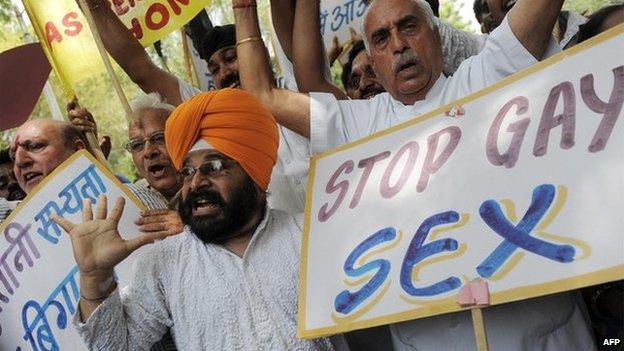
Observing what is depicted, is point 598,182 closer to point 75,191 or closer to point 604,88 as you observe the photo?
point 604,88

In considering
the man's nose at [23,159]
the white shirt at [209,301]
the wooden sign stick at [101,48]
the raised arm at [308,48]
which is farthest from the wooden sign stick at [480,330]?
the man's nose at [23,159]

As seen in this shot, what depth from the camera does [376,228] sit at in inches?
92.0

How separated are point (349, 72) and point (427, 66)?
1.73 m

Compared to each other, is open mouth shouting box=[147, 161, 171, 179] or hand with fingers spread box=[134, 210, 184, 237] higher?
open mouth shouting box=[147, 161, 171, 179]

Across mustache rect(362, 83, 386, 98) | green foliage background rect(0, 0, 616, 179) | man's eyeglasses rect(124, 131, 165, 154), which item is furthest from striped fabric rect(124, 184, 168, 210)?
green foliage background rect(0, 0, 616, 179)

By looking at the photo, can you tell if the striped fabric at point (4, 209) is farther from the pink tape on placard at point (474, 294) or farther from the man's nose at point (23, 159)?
the pink tape on placard at point (474, 294)

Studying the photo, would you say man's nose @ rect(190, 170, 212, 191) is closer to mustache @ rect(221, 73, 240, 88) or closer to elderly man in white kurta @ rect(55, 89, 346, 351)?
elderly man in white kurta @ rect(55, 89, 346, 351)

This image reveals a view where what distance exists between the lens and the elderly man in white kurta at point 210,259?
7.70 ft

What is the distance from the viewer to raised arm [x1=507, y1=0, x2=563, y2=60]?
237cm

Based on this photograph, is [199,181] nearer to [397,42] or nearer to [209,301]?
[209,301]

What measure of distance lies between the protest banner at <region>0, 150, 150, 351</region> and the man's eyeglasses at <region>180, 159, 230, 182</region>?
0.64 m

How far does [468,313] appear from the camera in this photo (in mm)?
2260

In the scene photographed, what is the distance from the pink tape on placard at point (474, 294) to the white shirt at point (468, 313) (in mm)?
235

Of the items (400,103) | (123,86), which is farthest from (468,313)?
(123,86)
